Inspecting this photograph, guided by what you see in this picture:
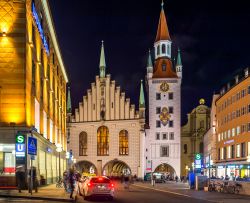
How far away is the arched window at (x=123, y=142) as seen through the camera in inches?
3842

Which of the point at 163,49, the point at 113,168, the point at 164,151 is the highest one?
the point at 163,49

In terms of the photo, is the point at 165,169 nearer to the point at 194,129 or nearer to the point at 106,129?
the point at 194,129

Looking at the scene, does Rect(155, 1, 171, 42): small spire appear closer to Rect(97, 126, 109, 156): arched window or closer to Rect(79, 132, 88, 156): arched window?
Rect(97, 126, 109, 156): arched window

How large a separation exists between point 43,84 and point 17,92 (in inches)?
465

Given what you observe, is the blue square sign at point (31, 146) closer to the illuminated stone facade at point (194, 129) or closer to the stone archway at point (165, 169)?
the stone archway at point (165, 169)

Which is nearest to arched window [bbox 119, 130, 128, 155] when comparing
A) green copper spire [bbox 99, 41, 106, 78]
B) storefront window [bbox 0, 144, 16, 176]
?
green copper spire [bbox 99, 41, 106, 78]

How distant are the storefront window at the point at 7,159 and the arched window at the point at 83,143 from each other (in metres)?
63.6

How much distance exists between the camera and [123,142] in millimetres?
98250

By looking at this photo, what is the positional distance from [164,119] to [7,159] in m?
65.0

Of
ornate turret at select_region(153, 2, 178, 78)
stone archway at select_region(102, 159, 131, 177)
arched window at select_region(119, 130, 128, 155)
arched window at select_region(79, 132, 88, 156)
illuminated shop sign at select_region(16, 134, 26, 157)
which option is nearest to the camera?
illuminated shop sign at select_region(16, 134, 26, 157)

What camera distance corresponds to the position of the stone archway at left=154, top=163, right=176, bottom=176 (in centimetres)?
9909

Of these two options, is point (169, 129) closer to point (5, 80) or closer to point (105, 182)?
point (5, 80)

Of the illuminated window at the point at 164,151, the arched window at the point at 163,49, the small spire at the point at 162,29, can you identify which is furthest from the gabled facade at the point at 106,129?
the small spire at the point at 162,29

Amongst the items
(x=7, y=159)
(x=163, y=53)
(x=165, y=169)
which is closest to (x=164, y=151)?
(x=165, y=169)
